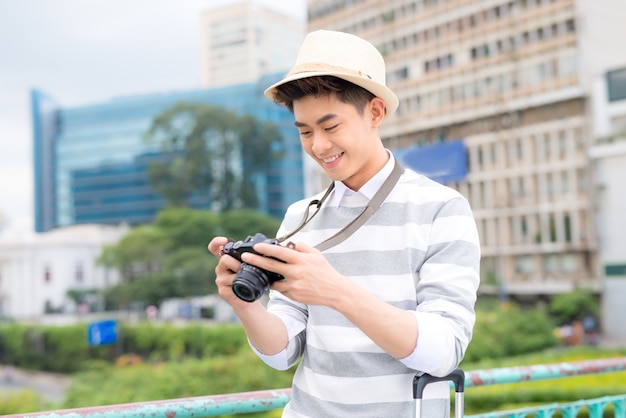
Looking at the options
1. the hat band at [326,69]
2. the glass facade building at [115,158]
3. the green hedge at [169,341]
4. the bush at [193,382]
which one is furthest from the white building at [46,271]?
the hat band at [326,69]

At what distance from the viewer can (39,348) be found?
43.9 meters

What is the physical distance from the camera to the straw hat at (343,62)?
175 cm

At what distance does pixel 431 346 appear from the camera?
1.57 m

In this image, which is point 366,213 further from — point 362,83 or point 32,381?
point 32,381

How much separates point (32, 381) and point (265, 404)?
44.2 metres

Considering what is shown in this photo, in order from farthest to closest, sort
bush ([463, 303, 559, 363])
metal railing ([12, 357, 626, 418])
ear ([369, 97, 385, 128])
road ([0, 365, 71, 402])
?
road ([0, 365, 71, 402]) < bush ([463, 303, 559, 363]) < metal railing ([12, 357, 626, 418]) < ear ([369, 97, 385, 128])

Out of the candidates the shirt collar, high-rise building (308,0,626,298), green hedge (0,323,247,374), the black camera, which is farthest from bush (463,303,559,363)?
the black camera

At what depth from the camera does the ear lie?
185 centimetres

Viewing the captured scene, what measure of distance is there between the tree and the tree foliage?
32.3 feet

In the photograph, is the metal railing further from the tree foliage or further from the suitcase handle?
the tree foliage

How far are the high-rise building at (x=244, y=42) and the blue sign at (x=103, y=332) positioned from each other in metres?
50.5

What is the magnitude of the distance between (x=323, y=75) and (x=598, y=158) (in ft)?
107

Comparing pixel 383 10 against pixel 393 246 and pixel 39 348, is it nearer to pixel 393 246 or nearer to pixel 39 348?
pixel 39 348

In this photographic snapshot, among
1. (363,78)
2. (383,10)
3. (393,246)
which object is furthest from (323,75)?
(383,10)
